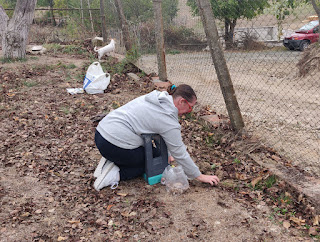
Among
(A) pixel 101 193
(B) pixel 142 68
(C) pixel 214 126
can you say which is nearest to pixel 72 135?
(A) pixel 101 193

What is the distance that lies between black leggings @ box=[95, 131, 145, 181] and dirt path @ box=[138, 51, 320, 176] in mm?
1601

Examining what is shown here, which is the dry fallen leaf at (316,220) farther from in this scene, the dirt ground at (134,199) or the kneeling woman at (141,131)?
the kneeling woman at (141,131)

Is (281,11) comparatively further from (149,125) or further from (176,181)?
(176,181)

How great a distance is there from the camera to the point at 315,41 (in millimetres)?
7508

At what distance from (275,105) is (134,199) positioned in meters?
3.85

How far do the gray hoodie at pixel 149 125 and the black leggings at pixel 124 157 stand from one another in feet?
Result: 0.16

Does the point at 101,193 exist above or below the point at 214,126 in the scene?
below

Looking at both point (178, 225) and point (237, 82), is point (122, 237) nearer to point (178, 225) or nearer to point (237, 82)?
point (178, 225)

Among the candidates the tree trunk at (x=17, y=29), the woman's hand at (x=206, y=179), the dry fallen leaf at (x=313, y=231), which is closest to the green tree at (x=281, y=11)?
the woman's hand at (x=206, y=179)

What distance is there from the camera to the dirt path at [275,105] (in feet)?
11.4

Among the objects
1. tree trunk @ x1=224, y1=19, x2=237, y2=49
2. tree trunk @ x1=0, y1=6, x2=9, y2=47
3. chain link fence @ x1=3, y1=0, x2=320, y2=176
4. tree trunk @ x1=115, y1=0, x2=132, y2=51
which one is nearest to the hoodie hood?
chain link fence @ x1=3, y1=0, x2=320, y2=176

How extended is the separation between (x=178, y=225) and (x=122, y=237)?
1.40ft

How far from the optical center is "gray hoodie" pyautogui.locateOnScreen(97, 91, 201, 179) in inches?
94.6

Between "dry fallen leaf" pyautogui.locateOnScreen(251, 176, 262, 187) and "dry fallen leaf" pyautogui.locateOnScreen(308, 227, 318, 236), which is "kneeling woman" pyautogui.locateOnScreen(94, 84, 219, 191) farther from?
"dry fallen leaf" pyautogui.locateOnScreen(308, 227, 318, 236)
